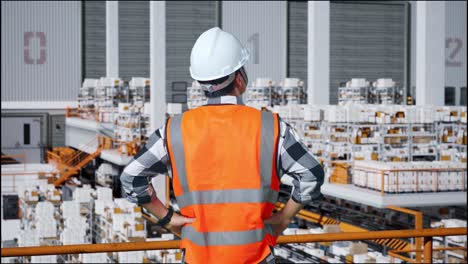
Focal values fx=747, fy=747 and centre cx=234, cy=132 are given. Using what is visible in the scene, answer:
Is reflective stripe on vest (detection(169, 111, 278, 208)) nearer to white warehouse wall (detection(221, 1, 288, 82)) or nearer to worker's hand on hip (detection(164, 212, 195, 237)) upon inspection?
worker's hand on hip (detection(164, 212, 195, 237))

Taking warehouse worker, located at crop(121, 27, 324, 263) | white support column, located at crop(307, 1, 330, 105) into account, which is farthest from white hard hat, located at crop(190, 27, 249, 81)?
white support column, located at crop(307, 1, 330, 105)

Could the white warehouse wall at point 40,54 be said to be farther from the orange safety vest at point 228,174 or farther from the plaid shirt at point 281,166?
the orange safety vest at point 228,174

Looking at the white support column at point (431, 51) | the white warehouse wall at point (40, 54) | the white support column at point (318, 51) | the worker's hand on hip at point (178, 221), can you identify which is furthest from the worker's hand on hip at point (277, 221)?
the white warehouse wall at point (40, 54)

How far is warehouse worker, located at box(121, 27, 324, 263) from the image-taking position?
1.80m

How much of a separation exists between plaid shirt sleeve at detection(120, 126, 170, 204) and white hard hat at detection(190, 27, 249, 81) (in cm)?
18

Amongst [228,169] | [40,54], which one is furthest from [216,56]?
[40,54]

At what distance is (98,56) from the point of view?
30.9m

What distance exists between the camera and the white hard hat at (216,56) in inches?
73.9

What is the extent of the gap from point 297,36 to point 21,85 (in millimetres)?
11580

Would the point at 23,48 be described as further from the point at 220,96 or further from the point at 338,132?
the point at 220,96

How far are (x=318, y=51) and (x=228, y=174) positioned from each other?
15.7m

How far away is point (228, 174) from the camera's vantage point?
181cm

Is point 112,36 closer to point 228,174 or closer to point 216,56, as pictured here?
point 216,56

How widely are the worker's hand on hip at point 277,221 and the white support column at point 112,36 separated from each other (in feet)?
83.2
